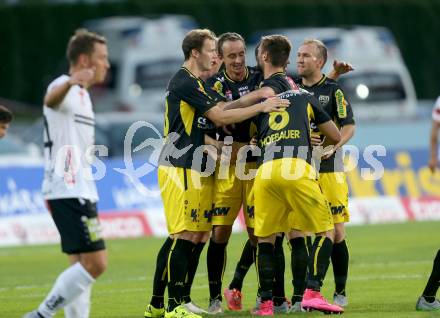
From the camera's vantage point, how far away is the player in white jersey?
10.1 metres

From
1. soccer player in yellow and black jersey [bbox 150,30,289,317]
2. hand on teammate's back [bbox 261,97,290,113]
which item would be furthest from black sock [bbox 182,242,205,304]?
hand on teammate's back [bbox 261,97,290,113]

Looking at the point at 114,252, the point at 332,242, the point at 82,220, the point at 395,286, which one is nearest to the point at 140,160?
the point at 114,252

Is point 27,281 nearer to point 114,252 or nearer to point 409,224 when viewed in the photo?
point 114,252

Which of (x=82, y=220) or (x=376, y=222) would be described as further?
(x=376, y=222)

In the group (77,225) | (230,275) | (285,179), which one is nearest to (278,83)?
(285,179)

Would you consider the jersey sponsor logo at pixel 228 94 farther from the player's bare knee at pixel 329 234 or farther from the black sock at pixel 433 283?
the black sock at pixel 433 283

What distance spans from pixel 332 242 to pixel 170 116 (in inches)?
77.2

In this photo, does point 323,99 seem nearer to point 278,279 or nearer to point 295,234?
point 295,234

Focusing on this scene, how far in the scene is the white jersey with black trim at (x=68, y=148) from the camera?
33.2 feet

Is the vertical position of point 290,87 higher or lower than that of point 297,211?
higher

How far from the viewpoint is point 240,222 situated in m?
23.2

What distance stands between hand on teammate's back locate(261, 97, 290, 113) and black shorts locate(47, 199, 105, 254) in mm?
2014

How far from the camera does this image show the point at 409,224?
77.5ft

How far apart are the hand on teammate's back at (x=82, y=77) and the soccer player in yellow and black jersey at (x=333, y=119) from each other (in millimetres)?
3129
